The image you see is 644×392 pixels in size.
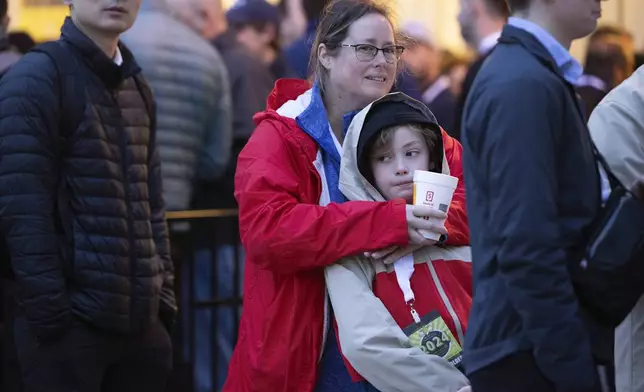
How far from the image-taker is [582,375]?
286 cm

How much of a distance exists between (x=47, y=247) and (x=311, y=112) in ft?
3.50

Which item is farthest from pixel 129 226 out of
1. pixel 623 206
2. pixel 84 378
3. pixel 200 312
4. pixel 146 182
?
pixel 623 206

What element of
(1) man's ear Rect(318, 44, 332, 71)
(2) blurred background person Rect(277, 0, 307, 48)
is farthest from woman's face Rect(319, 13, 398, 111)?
(2) blurred background person Rect(277, 0, 307, 48)

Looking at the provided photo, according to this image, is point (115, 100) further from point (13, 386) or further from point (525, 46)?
point (525, 46)

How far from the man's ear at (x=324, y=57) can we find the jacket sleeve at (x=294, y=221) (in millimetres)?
386

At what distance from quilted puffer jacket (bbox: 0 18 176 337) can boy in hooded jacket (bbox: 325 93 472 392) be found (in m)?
1.05

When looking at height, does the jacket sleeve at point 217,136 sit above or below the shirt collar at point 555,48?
below

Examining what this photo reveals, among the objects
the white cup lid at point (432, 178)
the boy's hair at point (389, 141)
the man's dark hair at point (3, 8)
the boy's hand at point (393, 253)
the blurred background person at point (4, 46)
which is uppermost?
the man's dark hair at point (3, 8)

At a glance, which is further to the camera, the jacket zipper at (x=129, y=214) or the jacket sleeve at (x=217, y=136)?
the jacket sleeve at (x=217, y=136)

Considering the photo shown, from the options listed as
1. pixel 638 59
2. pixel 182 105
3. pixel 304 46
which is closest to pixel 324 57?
pixel 182 105

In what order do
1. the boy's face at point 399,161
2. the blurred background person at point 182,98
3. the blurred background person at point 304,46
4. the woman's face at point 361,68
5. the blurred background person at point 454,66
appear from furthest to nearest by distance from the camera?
the blurred background person at point 454,66 → the blurred background person at point 304,46 → the blurred background person at point 182,98 → the woman's face at point 361,68 → the boy's face at point 399,161

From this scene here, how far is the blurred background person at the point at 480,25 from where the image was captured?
6980mm

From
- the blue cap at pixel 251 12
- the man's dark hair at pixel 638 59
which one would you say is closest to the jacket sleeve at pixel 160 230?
the blue cap at pixel 251 12

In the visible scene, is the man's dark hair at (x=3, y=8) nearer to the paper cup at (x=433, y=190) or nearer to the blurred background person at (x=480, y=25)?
the blurred background person at (x=480, y=25)
